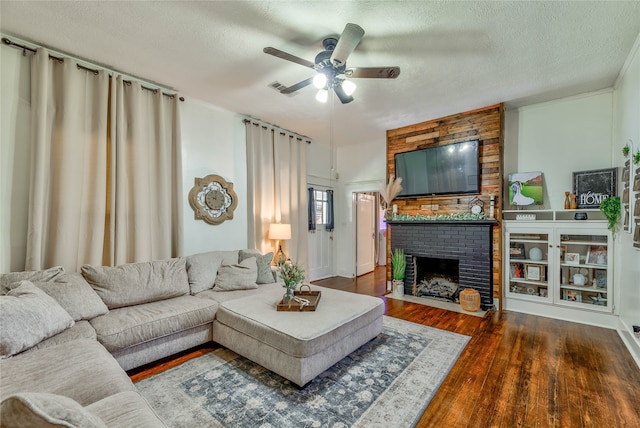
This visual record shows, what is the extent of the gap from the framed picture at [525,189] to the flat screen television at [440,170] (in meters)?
0.44

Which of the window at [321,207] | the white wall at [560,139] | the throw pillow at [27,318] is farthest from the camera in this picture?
the window at [321,207]

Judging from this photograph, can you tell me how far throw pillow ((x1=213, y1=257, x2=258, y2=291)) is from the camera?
10.3ft

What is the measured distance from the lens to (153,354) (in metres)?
2.31

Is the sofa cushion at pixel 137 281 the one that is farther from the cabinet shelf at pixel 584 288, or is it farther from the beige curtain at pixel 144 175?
the cabinet shelf at pixel 584 288

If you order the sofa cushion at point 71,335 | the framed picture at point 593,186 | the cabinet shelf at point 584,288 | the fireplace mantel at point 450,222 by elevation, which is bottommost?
the cabinet shelf at point 584,288

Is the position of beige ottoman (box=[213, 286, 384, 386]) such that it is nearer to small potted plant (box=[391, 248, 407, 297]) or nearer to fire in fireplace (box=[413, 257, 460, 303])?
small potted plant (box=[391, 248, 407, 297])

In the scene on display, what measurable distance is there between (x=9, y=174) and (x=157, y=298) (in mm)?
1662

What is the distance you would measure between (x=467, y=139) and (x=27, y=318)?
495 centimetres

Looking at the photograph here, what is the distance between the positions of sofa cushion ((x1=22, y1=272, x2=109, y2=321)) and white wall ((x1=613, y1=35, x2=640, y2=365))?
4580 mm

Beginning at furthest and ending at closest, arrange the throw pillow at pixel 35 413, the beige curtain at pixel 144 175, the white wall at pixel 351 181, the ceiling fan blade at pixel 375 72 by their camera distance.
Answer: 1. the white wall at pixel 351 181
2. the beige curtain at pixel 144 175
3. the ceiling fan blade at pixel 375 72
4. the throw pillow at pixel 35 413

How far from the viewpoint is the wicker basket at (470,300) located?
3650 mm

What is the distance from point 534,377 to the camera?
7.16 feet

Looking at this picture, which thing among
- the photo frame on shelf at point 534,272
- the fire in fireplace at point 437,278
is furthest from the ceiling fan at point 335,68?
the photo frame on shelf at point 534,272

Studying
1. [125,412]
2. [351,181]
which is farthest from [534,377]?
[351,181]
